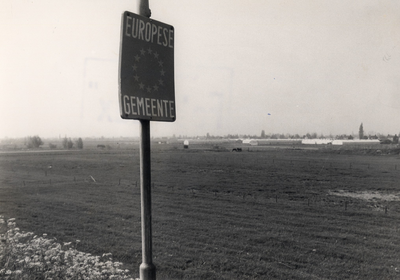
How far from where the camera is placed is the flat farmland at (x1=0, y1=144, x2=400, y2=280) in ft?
36.0

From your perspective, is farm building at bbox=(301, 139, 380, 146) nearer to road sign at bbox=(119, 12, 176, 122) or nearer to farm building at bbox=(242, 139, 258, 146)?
farm building at bbox=(242, 139, 258, 146)

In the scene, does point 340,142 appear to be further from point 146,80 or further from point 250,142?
point 146,80

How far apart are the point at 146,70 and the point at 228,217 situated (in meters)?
15.2

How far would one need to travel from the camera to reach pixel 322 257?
454 inches

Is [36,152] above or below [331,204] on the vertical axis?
above

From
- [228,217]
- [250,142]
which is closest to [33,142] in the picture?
[228,217]

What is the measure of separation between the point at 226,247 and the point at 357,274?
4894 millimetres

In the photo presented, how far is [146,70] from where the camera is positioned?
3086 millimetres

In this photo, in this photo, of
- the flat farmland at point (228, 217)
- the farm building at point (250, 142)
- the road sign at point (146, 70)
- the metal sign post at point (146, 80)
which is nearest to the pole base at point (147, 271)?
the metal sign post at point (146, 80)

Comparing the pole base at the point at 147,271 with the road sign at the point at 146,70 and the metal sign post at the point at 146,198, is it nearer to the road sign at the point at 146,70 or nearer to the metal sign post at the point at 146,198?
the metal sign post at the point at 146,198

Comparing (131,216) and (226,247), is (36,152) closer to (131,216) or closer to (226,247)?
(131,216)

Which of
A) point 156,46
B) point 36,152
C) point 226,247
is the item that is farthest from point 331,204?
point 36,152

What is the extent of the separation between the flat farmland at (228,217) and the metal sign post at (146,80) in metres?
7.64

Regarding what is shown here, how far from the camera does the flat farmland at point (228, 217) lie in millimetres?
10961
